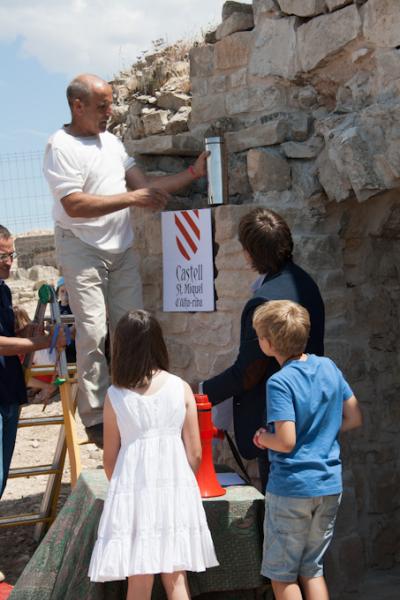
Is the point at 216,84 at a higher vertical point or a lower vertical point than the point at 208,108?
higher

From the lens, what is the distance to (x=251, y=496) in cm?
368

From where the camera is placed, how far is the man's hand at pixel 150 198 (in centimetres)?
442

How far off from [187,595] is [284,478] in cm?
56

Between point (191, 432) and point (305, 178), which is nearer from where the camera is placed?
point (191, 432)

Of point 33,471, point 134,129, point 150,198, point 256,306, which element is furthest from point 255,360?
point 134,129

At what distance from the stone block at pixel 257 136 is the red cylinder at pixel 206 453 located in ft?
5.19

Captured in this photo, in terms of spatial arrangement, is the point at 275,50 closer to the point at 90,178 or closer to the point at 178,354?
the point at 90,178

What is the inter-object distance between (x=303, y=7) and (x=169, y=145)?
3.37 ft

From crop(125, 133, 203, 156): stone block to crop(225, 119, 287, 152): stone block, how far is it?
0.90 feet

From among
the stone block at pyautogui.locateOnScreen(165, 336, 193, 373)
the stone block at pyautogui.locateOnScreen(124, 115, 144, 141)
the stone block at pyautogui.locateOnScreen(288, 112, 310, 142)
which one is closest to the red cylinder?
the stone block at pyautogui.locateOnScreen(165, 336, 193, 373)

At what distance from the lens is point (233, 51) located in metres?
4.94

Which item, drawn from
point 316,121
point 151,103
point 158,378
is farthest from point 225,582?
point 151,103

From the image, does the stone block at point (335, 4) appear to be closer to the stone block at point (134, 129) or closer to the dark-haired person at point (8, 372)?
the stone block at point (134, 129)

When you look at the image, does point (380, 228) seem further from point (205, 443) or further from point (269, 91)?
point (205, 443)
